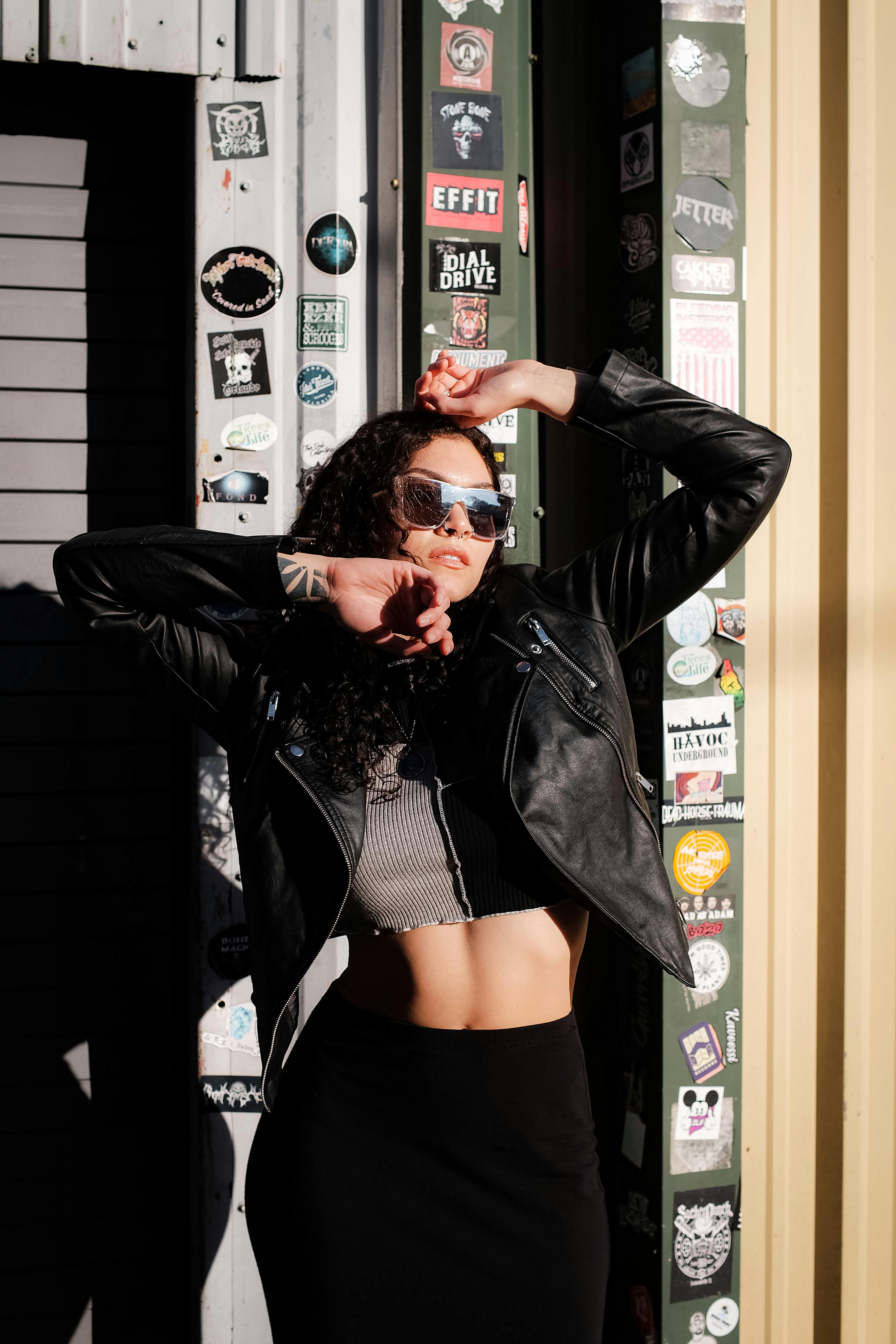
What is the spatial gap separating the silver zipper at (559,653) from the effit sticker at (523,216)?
1504 mm

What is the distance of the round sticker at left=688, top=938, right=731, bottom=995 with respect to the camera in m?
2.80

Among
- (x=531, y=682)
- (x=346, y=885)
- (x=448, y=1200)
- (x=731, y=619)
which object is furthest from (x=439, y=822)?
(x=731, y=619)

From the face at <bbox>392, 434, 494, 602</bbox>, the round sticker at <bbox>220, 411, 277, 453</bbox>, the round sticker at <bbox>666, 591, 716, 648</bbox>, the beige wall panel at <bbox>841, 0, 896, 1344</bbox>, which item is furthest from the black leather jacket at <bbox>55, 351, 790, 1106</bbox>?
the beige wall panel at <bbox>841, 0, 896, 1344</bbox>

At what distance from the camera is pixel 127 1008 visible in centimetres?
311

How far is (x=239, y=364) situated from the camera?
289cm

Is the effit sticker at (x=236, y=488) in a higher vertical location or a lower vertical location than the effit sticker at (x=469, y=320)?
lower

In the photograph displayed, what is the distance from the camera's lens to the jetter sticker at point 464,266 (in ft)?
9.34

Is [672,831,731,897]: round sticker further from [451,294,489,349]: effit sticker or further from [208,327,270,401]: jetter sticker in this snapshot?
[208,327,270,401]: jetter sticker

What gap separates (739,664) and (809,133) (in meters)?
1.65

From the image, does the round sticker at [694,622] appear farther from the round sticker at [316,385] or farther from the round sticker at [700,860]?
the round sticker at [316,385]

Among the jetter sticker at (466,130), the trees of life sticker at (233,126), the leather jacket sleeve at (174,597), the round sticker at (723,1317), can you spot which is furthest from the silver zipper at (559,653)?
the round sticker at (723,1317)

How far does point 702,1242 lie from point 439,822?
1.81 metres

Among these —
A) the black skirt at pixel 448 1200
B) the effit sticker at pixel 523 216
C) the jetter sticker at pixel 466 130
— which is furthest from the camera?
the effit sticker at pixel 523 216

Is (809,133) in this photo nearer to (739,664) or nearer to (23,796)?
(739,664)
